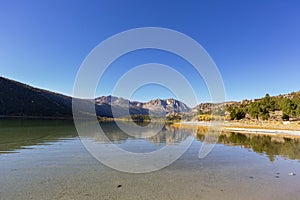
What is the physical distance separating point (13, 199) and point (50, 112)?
13730 cm

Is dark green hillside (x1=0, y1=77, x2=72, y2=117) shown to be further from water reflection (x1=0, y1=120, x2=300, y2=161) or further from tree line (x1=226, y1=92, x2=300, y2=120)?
tree line (x1=226, y1=92, x2=300, y2=120)

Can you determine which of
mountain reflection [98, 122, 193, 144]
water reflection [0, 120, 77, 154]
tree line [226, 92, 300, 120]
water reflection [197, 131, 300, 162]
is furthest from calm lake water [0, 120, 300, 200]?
tree line [226, 92, 300, 120]

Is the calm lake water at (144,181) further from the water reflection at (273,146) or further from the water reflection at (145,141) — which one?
the water reflection at (145,141)

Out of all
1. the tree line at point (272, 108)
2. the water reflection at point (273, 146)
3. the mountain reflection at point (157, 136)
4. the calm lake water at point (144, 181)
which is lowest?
the mountain reflection at point (157, 136)

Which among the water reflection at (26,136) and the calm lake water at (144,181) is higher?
the water reflection at (26,136)

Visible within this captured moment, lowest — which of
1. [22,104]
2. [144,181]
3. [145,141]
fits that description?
[145,141]

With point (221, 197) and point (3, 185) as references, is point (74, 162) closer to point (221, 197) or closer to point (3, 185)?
point (3, 185)

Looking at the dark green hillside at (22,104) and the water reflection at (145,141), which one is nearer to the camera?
the water reflection at (145,141)

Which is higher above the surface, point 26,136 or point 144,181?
point 26,136

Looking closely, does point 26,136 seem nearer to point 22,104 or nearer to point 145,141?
point 145,141

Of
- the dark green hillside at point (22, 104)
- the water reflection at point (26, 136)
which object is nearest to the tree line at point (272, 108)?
the water reflection at point (26, 136)

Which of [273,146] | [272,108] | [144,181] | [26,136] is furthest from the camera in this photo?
[272,108]

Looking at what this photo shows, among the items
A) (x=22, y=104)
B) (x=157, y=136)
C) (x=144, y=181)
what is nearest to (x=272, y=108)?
(x=157, y=136)

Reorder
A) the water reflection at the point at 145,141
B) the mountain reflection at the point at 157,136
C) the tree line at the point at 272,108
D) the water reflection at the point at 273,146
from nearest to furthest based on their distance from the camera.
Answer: the water reflection at the point at 273,146 → the water reflection at the point at 145,141 → the mountain reflection at the point at 157,136 → the tree line at the point at 272,108
